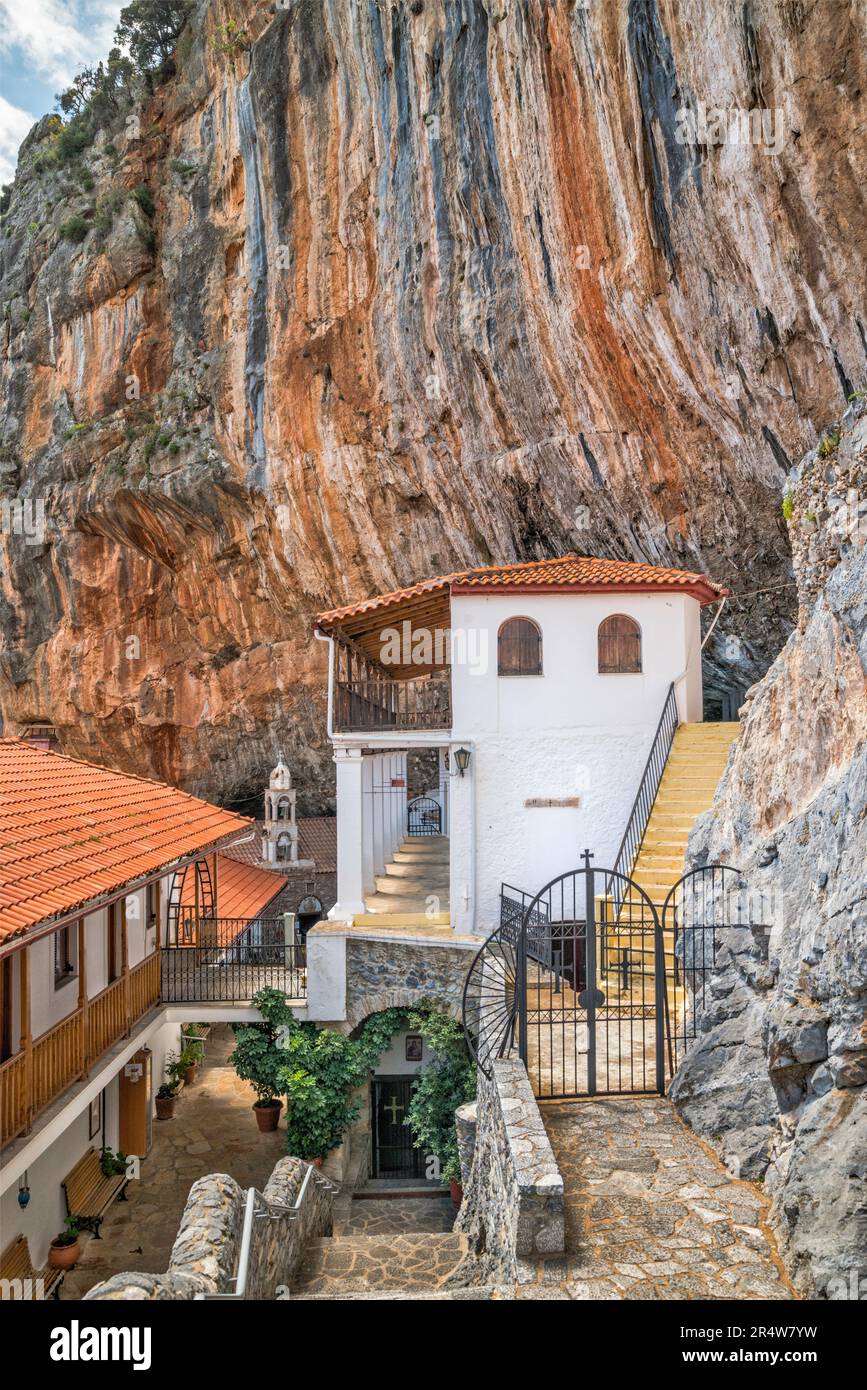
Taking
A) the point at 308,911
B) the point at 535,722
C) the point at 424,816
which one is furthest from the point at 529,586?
the point at 308,911

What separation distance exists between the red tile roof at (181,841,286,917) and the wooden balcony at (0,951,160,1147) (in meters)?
5.61

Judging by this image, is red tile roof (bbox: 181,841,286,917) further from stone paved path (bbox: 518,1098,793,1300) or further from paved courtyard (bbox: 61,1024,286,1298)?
stone paved path (bbox: 518,1098,793,1300)

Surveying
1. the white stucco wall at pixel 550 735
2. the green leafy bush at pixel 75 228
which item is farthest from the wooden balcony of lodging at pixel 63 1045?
the green leafy bush at pixel 75 228

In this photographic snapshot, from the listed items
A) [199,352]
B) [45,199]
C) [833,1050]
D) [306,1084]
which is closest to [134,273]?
[199,352]

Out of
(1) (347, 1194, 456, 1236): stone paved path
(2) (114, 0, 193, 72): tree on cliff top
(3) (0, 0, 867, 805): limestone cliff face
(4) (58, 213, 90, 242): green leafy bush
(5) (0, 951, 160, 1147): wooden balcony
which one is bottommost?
(1) (347, 1194, 456, 1236): stone paved path

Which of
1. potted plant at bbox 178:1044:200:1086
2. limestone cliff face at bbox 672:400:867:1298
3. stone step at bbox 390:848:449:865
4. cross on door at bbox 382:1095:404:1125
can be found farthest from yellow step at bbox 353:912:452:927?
limestone cliff face at bbox 672:400:867:1298

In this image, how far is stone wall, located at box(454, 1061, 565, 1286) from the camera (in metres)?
5.57

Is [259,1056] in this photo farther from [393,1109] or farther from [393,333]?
[393,333]

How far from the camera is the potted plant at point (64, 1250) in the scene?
31.7 ft

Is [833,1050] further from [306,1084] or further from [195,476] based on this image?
[195,476]

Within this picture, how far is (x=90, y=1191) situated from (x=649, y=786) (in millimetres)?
9837

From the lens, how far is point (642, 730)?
1448cm

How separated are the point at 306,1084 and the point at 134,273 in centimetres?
2205

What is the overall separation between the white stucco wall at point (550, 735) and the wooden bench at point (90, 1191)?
21.5ft
